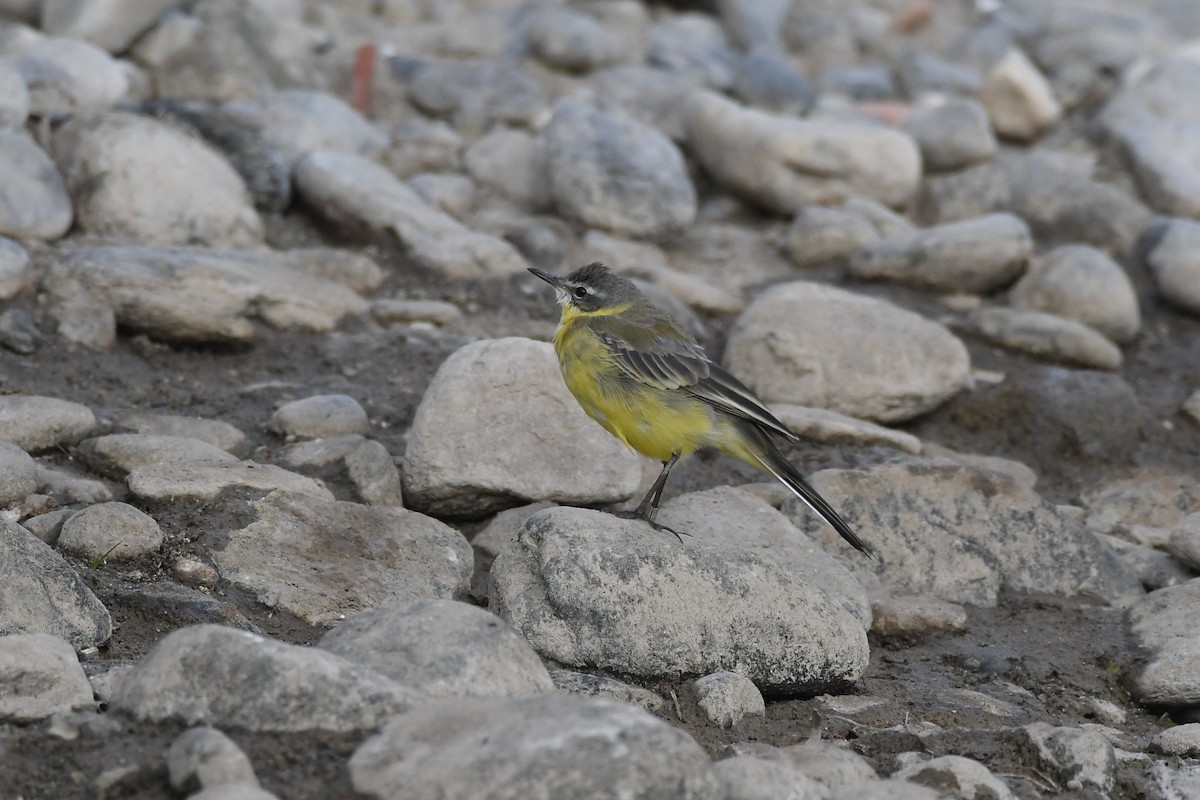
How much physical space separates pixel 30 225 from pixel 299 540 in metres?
3.80

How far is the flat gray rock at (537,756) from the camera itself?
153 inches

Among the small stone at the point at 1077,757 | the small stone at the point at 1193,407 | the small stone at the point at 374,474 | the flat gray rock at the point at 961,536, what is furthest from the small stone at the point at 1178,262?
the small stone at the point at 374,474

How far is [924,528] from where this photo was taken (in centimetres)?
758

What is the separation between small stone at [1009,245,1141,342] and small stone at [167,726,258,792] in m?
8.35

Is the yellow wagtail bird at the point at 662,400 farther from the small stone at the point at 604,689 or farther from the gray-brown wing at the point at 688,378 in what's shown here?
the small stone at the point at 604,689

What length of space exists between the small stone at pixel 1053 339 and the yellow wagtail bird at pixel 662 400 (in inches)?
166

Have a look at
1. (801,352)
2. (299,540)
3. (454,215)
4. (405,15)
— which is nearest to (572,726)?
(299,540)

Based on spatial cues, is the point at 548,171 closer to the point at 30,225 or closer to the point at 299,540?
the point at 30,225

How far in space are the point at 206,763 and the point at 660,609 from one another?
2.27m

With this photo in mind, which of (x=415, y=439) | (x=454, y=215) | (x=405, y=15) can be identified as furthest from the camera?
(x=405, y=15)

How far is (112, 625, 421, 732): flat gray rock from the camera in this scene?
4.44 m

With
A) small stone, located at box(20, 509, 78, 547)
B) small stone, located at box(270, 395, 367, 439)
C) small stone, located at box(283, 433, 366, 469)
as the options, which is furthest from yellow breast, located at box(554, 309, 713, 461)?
small stone, located at box(20, 509, 78, 547)

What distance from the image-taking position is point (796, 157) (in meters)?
12.0

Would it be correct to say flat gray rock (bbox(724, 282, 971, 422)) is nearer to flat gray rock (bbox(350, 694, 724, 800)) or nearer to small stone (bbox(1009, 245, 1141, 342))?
small stone (bbox(1009, 245, 1141, 342))
